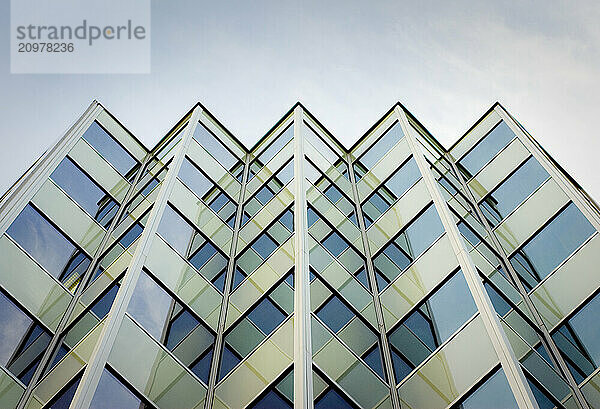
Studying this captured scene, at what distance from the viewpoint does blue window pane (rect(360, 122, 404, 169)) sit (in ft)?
73.4

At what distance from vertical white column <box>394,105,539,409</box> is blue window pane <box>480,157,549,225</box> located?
10.1 feet

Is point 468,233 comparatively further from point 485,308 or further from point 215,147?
point 215,147

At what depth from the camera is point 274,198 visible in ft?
63.4

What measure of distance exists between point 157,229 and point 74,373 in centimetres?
441

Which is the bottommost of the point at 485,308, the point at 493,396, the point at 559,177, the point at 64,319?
the point at 493,396

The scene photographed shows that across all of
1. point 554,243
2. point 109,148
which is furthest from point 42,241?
point 554,243

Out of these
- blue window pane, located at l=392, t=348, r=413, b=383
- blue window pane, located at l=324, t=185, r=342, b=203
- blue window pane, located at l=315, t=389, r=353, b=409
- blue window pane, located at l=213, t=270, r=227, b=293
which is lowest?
blue window pane, located at l=315, t=389, r=353, b=409

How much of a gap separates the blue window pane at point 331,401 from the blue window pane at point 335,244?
5738 mm

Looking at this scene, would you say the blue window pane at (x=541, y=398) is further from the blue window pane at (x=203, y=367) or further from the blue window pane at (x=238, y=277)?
the blue window pane at (x=238, y=277)

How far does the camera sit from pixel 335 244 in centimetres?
1728

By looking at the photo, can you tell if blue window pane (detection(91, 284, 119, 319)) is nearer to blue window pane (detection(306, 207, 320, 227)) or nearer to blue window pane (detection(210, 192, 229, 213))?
blue window pane (detection(210, 192, 229, 213))

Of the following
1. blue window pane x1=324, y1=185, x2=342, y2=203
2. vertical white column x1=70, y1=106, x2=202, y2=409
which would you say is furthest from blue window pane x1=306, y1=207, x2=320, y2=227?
vertical white column x1=70, y1=106, x2=202, y2=409

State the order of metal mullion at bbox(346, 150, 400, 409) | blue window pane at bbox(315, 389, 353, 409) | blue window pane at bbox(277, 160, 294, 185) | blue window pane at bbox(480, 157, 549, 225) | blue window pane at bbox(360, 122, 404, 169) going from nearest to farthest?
blue window pane at bbox(315, 389, 353, 409) < metal mullion at bbox(346, 150, 400, 409) < blue window pane at bbox(480, 157, 549, 225) < blue window pane at bbox(277, 160, 294, 185) < blue window pane at bbox(360, 122, 404, 169)

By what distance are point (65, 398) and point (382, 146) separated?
1550 cm
